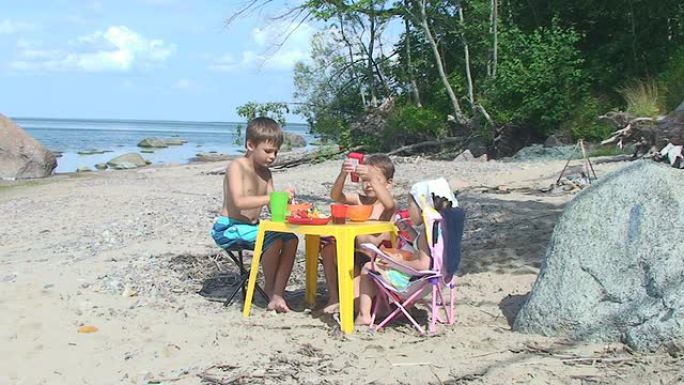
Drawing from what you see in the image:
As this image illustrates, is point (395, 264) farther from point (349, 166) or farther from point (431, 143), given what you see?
point (431, 143)

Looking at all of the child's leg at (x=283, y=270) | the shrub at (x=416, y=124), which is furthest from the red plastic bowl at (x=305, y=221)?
the shrub at (x=416, y=124)

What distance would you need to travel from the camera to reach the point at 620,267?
13.7 ft

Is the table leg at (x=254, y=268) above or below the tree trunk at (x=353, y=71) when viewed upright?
below

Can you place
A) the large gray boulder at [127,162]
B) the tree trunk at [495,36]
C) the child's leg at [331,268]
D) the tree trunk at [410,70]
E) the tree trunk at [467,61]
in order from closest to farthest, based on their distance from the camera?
1. the child's leg at [331,268]
2. the tree trunk at [495,36]
3. the tree trunk at [467,61]
4. the tree trunk at [410,70]
5. the large gray boulder at [127,162]

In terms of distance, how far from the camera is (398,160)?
18.3 m

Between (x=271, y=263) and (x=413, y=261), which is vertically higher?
(x=413, y=261)

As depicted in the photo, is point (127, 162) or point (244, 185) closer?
point (244, 185)

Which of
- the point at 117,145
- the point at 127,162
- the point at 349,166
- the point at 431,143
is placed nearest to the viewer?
the point at 349,166

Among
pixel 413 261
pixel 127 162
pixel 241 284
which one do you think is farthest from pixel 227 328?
pixel 127 162

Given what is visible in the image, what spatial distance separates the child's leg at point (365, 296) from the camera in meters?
4.83

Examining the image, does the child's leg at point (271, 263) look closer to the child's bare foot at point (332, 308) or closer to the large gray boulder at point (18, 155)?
the child's bare foot at point (332, 308)

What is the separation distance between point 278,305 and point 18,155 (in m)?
18.9

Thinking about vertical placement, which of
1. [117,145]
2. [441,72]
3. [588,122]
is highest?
[441,72]

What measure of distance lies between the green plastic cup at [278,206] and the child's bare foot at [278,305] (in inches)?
23.3
